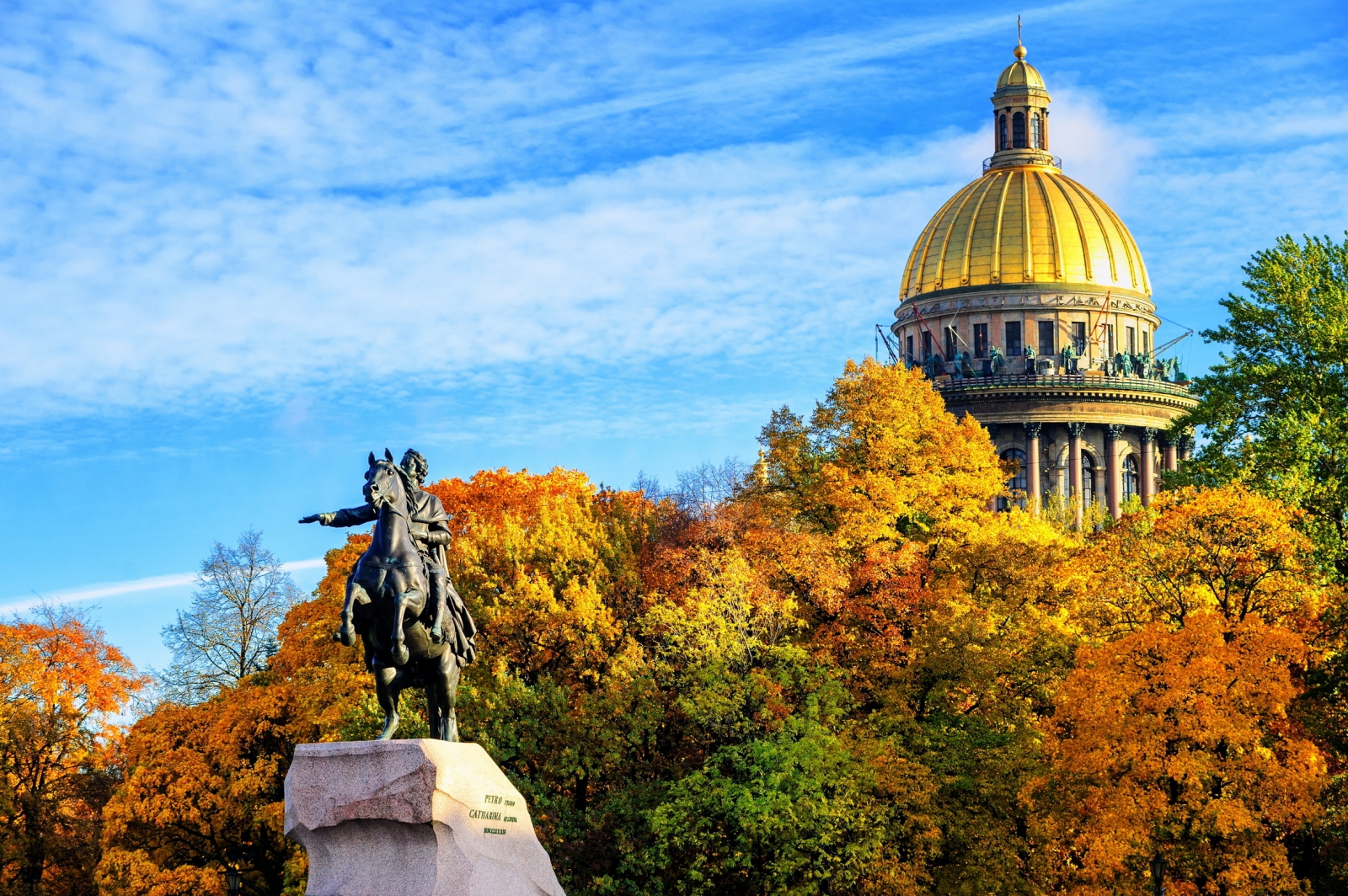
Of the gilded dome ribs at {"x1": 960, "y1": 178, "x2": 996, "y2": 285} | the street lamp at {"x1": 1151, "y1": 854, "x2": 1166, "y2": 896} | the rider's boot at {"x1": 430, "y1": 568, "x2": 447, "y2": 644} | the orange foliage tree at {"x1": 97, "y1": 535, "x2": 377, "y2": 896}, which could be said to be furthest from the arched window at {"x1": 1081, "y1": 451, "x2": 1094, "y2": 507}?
the rider's boot at {"x1": 430, "y1": 568, "x2": 447, "y2": 644}

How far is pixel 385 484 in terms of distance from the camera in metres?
27.4

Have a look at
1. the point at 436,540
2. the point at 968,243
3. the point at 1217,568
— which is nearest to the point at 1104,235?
the point at 968,243

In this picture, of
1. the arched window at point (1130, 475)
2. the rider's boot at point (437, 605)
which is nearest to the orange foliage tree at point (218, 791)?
the rider's boot at point (437, 605)

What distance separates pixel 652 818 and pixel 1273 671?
14053 millimetres

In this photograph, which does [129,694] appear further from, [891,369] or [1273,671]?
A: [1273,671]

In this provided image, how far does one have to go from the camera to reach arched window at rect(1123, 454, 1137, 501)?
406ft

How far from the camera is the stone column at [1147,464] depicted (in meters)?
123

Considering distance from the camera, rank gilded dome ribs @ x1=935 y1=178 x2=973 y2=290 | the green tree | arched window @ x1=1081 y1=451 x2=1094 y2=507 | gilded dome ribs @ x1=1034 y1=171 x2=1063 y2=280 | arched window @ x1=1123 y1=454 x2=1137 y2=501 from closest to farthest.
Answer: the green tree < arched window @ x1=1081 y1=451 x2=1094 y2=507 < arched window @ x1=1123 y1=454 x2=1137 y2=501 < gilded dome ribs @ x1=1034 y1=171 x2=1063 y2=280 < gilded dome ribs @ x1=935 y1=178 x2=973 y2=290

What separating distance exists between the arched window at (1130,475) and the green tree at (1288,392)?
2473 inches

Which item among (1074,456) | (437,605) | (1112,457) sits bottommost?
(437,605)

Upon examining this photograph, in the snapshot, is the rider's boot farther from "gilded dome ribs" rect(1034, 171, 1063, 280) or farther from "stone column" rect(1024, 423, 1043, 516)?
"gilded dome ribs" rect(1034, 171, 1063, 280)

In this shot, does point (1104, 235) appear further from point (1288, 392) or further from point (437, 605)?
point (437, 605)

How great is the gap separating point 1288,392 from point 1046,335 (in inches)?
2754

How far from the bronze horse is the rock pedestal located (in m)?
0.79
